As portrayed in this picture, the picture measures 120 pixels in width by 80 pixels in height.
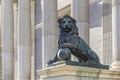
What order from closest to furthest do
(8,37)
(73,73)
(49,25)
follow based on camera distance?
(73,73), (49,25), (8,37)

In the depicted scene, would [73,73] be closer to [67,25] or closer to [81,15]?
[67,25]

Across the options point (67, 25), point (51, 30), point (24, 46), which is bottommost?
point (24, 46)

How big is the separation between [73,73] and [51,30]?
948 inches

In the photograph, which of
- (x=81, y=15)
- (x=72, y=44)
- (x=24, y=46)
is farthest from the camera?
(x=24, y=46)

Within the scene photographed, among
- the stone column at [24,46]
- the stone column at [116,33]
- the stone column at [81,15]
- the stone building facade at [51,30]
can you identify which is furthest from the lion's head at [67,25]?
the stone column at [24,46]

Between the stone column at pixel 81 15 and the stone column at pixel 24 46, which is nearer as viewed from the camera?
the stone column at pixel 81 15

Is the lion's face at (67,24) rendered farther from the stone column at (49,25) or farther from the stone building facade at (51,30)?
the stone column at (49,25)

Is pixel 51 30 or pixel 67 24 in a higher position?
pixel 51 30

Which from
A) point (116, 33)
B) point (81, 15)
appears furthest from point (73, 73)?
point (81, 15)

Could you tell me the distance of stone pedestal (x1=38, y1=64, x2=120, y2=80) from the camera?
65.6ft

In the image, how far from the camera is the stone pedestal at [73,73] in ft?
65.6

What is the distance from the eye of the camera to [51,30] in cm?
4403

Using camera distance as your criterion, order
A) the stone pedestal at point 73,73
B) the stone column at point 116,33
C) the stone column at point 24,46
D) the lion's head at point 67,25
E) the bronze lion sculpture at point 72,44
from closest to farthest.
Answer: the stone pedestal at point 73,73 → the bronze lion sculpture at point 72,44 → the lion's head at point 67,25 → the stone column at point 116,33 → the stone column at point 24,46

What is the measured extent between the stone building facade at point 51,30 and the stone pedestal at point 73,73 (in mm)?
11287
